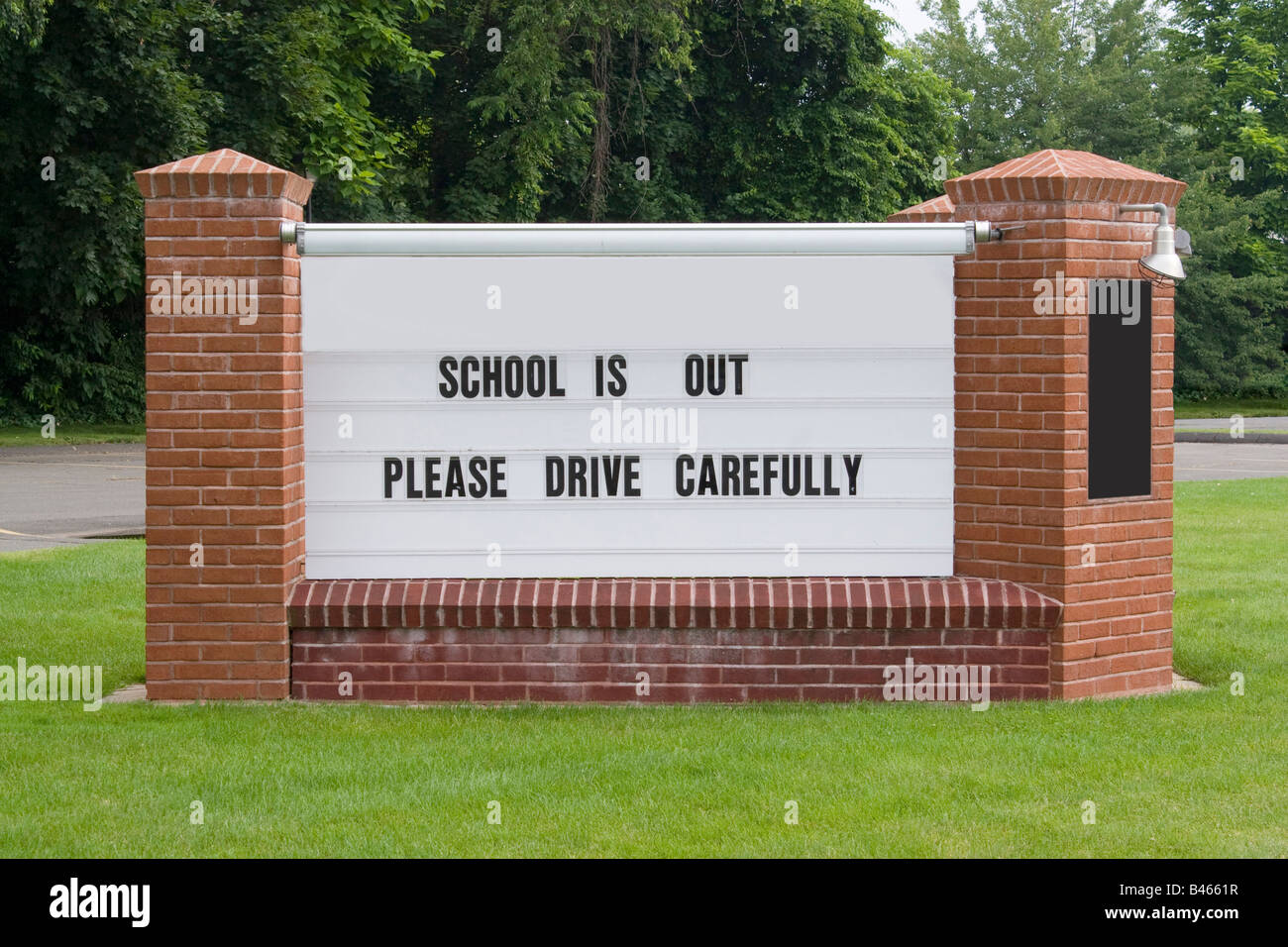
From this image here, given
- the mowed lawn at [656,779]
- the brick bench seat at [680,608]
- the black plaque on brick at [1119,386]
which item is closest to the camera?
the mowed lawn at [656,779]

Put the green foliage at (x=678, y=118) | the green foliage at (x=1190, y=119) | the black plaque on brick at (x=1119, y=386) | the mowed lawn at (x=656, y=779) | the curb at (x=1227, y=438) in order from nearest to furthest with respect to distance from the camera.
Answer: the mowed lawn at (x=656, y=779) → the black plaque on brick at (x=1119, y=386) → the curb at (x=1227, y=438) → the green foliage at (x=678, y=118) → the green foliage at (x=1190, y=119)

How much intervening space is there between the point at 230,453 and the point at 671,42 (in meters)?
30.0

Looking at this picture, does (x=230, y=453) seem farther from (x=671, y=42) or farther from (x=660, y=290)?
(x=671, y=42)

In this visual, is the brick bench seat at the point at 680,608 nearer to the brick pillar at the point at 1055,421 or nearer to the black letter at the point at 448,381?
the brick pillar at the point at 1055,421

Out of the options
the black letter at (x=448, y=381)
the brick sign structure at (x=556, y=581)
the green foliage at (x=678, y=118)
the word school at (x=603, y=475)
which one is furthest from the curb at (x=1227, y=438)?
the black letter at (x=448, y=381)

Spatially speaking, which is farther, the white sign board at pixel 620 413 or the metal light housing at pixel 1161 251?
the white sign board at pixel 620 413

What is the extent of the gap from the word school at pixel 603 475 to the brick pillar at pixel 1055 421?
84cm

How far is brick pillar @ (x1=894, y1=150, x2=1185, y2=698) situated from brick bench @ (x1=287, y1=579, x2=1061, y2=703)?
0.22m

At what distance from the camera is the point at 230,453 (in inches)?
279

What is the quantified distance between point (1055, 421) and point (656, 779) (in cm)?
262

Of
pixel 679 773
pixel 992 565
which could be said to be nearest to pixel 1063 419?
pixel 992 565

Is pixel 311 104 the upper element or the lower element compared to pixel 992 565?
upper

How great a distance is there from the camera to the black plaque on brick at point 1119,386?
23.9 feet

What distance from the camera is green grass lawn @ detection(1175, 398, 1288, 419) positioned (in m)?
43.8
